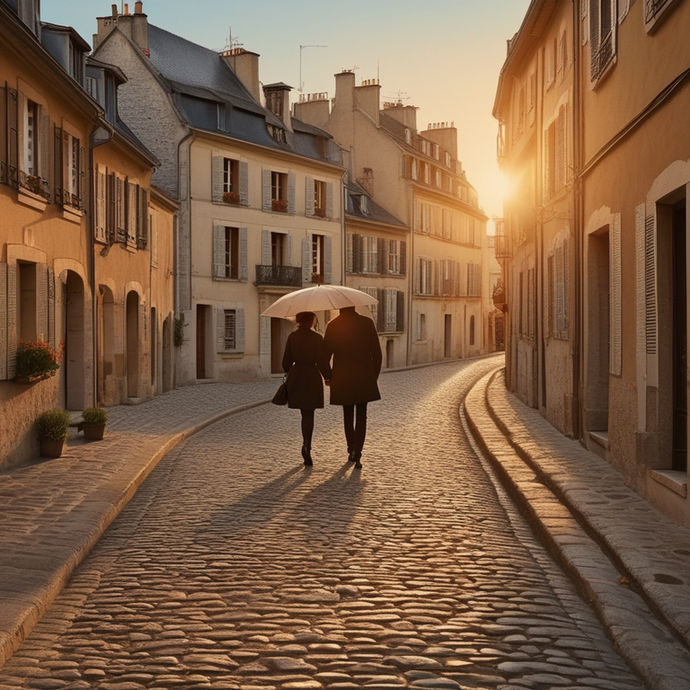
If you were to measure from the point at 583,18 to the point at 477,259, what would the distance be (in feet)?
163

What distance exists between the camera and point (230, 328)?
35.9 metres

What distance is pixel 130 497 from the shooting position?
9734mm

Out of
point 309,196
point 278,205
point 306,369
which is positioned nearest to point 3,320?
point 306,369

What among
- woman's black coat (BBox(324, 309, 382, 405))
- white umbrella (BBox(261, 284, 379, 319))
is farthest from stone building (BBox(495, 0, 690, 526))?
white umbrella (BBox(261, 284, 379, 319))

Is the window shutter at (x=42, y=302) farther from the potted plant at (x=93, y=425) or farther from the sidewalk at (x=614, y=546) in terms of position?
the sidewalk at (x=614, y=546)

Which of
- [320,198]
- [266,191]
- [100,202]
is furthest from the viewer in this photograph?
[320,198]

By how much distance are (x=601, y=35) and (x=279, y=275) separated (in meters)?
26.4

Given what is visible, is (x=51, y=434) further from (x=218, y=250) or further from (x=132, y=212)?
(x=218, y=250)

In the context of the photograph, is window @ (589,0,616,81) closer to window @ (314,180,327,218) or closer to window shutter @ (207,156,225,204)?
window shutter @ (207,156,225,204)

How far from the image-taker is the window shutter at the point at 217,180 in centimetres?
3488

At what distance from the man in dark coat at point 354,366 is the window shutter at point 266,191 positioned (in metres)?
25.6

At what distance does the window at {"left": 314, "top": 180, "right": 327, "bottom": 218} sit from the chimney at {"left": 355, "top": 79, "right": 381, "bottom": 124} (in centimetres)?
1078

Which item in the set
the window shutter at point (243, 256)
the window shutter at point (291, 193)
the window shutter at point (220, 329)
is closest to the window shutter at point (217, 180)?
the window shutter at point (243, 256)

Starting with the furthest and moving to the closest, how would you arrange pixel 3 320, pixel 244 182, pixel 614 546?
pixel 244 182 → pixel 3 320 → pixel 614 546
